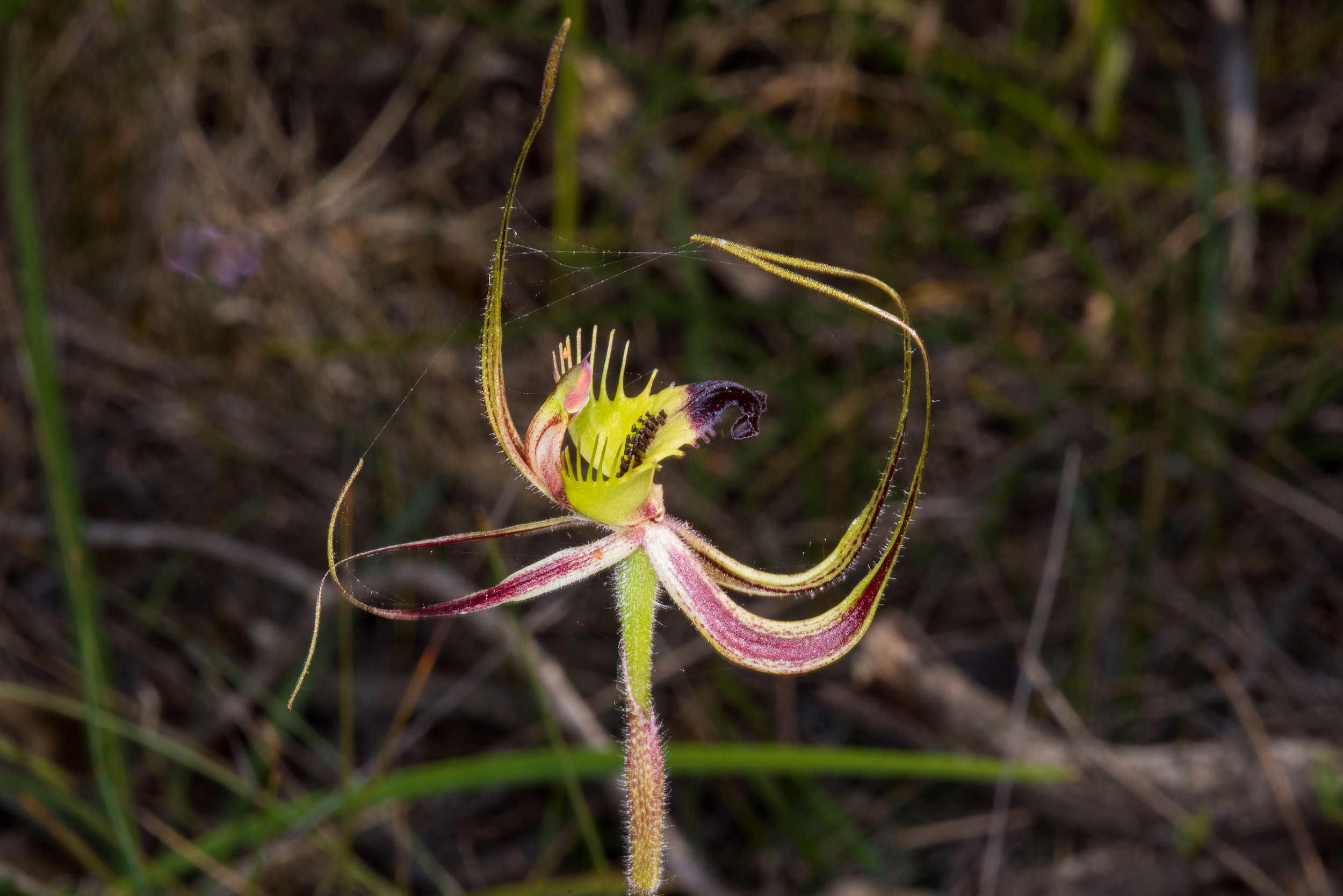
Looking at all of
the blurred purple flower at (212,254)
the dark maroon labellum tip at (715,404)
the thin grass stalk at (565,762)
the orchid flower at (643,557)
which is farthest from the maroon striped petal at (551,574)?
the blurred purple flower at (212,254)

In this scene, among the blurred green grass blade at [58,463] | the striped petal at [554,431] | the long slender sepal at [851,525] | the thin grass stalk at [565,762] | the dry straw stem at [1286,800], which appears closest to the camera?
the long slender sepal at [851,525]

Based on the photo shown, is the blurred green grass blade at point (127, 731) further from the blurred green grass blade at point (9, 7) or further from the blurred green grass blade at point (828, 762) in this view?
the blurred green grass blade at point (9, 7)

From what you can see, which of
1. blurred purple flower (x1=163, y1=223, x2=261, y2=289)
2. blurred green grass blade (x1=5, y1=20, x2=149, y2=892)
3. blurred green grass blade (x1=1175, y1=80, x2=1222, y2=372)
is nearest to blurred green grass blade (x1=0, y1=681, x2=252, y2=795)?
blurred green grass blade (x1=5, y1=20, x2=149, y2=892)

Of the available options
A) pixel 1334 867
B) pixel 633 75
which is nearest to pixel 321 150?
pixel 633 75

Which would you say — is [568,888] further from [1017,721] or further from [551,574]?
[551,574]

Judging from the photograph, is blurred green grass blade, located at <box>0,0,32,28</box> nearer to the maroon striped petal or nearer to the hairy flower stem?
the maroon striped petal

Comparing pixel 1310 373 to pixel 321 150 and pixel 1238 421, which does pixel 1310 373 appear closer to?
pixel 1238 421
